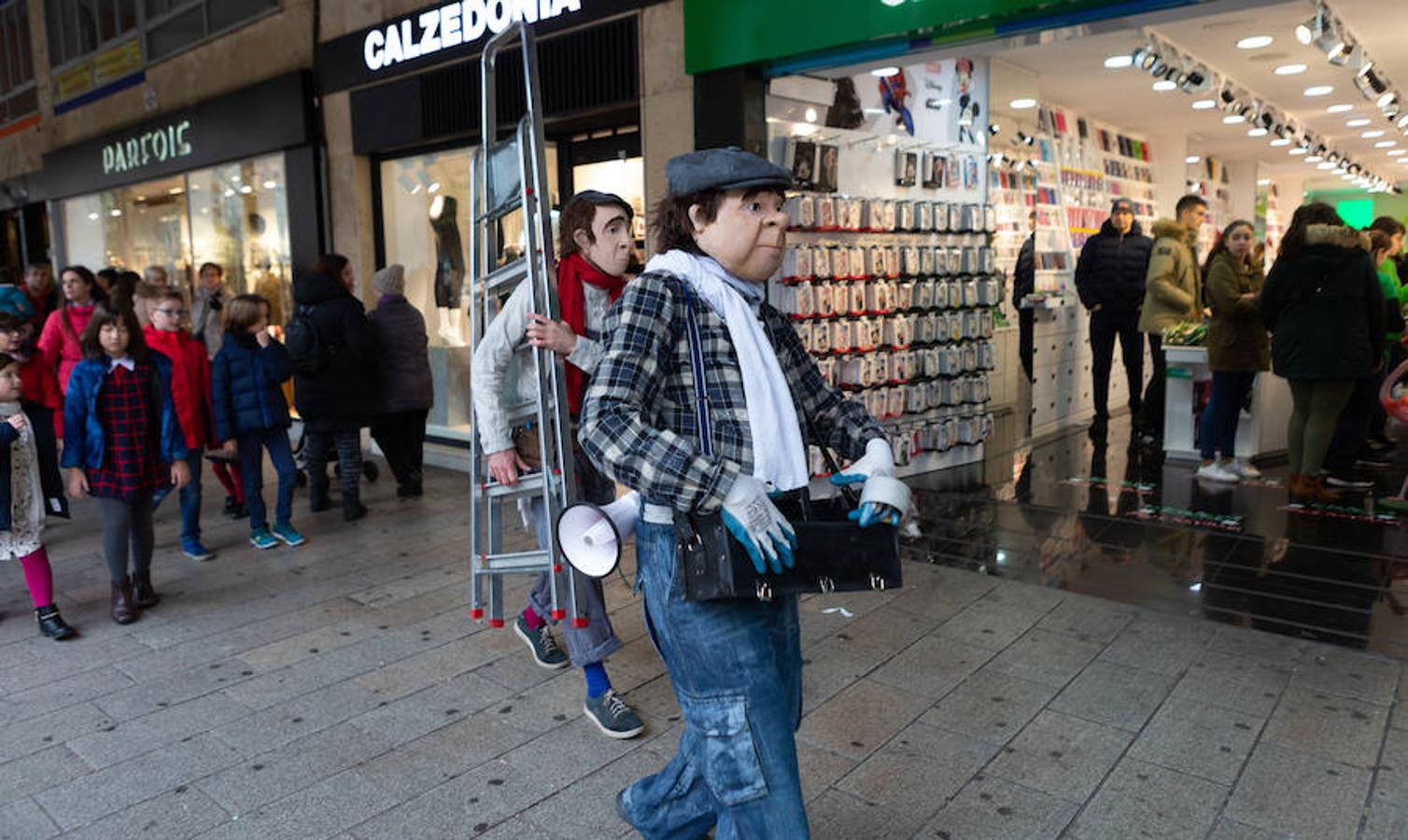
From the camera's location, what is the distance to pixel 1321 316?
242 inches

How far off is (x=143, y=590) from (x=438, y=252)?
4.38 metres

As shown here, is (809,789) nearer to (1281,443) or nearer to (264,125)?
(1281,443)

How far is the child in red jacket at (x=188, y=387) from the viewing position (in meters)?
5.34

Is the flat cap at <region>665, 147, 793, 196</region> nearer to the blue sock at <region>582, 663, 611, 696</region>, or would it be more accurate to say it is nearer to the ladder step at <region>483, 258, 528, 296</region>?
the ladder step at <region>483, 258, 528, 296</region>

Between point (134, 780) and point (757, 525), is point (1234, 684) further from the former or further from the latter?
point (134, 780)

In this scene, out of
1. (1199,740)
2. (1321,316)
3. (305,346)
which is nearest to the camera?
(1199,740)

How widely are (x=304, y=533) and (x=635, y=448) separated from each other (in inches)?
193

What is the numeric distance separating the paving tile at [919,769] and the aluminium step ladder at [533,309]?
1020 millimetres

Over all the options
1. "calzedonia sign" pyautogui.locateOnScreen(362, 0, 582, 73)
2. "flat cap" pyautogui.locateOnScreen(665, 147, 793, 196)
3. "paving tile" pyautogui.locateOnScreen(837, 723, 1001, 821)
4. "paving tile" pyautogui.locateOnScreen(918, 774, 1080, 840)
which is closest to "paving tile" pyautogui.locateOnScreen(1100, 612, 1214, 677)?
"paving tile" pyautogui.locateOnScreen(837, 723, 1001, 821)

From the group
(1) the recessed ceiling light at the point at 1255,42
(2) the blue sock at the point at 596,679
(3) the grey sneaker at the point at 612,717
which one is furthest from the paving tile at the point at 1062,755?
(1) the recessed ceiling light at the point at 1255,42

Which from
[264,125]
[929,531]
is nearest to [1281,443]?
[929,531]

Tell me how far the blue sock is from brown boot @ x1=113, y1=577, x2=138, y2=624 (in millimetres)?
2530

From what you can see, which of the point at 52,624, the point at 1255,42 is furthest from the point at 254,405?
the point at 1255,42

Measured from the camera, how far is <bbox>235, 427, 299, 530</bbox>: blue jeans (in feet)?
19.4
